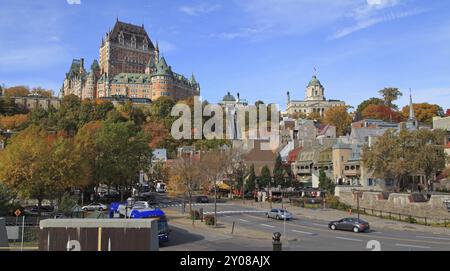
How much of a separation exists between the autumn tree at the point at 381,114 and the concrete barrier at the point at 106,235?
12614 cm

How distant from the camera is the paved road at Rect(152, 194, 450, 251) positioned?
28.4 m

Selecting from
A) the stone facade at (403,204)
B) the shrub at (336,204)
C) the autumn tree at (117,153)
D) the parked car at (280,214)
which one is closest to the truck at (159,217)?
the parked car at (280,214)

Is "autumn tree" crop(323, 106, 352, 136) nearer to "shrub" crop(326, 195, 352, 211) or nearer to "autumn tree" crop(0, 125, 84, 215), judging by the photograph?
"shrub" crop(326, 195, 352, 211)

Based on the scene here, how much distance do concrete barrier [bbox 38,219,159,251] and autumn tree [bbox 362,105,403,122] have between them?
414 ft

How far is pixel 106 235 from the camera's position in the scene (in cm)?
1608

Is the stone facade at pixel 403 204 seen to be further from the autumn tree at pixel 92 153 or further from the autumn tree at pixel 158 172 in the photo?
the autumn tree at pixel 158 172

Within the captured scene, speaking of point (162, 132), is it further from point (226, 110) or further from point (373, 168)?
point (373, 168)

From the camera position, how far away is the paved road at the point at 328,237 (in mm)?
28406

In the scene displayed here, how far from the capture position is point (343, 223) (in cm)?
3797

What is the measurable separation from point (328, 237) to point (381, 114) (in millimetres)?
110513

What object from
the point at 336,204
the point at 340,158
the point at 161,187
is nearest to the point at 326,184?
the point at 340,158

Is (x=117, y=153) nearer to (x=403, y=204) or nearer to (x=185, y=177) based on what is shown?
(x=185, y=177)
